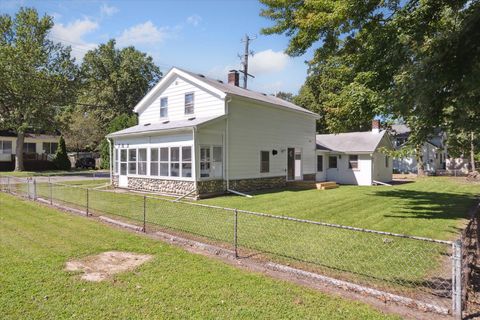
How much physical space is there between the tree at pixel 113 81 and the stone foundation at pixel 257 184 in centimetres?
3559

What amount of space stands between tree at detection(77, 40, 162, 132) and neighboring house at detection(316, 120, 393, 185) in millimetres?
33629

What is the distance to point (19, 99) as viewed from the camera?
32188mm

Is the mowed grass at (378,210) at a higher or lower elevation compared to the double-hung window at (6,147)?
lower

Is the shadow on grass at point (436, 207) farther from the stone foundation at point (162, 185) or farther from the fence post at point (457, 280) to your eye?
the stone foundation at point (162, 185)

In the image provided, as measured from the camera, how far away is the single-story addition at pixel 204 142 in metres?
16.4

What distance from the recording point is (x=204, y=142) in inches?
637

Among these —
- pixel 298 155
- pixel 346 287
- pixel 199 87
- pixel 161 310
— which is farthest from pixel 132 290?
pixel 298 155

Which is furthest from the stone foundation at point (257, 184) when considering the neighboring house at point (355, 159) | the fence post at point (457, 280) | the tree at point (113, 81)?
the tree at point (113, 81)

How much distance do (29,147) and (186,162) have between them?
1352 inches

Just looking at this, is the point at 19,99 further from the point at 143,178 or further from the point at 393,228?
the point at 393,228

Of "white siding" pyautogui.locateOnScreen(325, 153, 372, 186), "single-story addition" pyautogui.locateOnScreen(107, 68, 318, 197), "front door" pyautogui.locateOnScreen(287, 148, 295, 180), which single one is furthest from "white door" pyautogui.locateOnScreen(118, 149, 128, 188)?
"white siding" pyautogui.locateOnScreen(325, 153, 372, 186)

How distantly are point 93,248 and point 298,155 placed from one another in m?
18.1

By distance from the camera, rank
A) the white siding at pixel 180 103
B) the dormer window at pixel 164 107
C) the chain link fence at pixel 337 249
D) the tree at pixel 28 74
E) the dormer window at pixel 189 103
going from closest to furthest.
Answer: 1. the chain link fence at pixel 337 249
2. the white siding at pixel 180 103
3. the dormer window at pixel 189 103
4. the dormer window at pixel 164 107
5. the tree at pixel 28 74

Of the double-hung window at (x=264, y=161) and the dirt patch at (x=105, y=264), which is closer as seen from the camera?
the dirt patch at (x=105, y=264)
